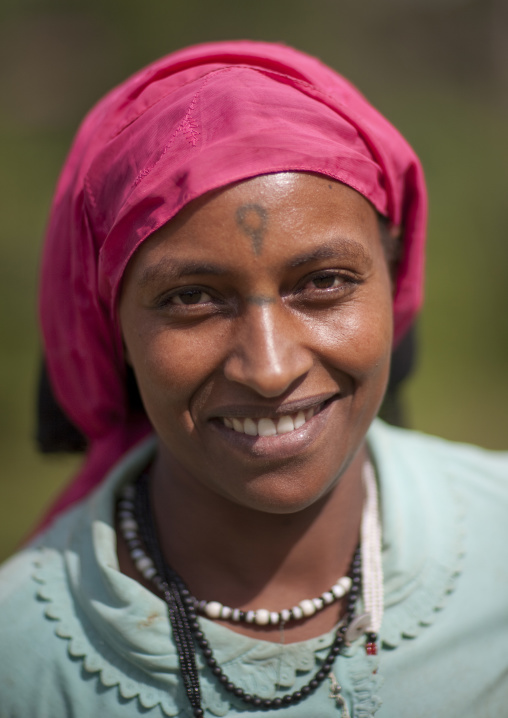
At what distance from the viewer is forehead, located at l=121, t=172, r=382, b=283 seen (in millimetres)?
1470

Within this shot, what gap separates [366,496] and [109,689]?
0.85 meters

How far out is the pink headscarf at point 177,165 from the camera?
4.94ft

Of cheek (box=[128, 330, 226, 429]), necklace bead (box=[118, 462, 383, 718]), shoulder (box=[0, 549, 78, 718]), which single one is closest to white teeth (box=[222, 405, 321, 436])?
cheek (box=[128, 330, 226, 429])

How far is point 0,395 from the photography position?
501cm

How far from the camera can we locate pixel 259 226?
1.46 metres

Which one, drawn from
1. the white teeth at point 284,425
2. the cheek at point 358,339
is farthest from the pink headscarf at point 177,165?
the white teeth at point 284,425

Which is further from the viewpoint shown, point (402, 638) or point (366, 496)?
point (366, 496)

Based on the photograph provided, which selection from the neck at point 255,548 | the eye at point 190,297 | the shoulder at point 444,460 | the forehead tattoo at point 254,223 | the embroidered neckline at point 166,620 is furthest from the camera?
the shoulder at point 444,460

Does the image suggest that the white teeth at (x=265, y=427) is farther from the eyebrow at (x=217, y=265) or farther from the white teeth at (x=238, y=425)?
the eyebrow at (x=217, y=265)

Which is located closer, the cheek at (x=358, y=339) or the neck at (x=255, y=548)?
the cheek at (x=358, y=339)

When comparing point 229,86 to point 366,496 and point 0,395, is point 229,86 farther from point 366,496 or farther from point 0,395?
point 0,395

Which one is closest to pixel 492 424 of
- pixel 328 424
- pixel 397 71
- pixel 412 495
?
pixel 412 495

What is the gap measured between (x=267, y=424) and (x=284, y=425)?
1.6 inches

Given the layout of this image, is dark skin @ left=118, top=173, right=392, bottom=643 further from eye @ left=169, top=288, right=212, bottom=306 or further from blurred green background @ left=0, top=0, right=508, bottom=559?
blurred green background @ left=0, top=0, right=508, bottom=559
